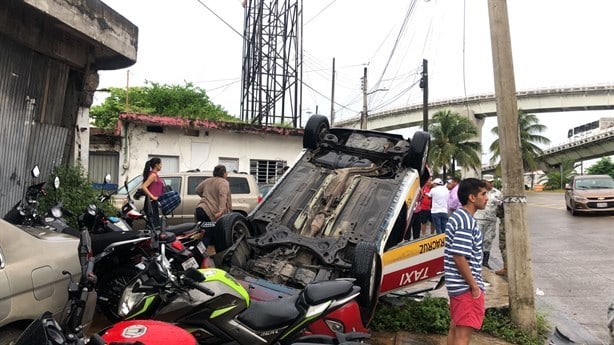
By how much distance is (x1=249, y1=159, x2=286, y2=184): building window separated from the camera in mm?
18500

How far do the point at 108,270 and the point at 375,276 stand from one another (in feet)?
9.06

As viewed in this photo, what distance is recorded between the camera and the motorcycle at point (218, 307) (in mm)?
3117

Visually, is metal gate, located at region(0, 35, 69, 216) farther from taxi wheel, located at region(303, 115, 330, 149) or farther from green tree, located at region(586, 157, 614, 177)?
green tree, located at region(586, 157, 614, 177)

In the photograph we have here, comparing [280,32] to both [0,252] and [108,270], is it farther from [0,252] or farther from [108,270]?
[0,252]

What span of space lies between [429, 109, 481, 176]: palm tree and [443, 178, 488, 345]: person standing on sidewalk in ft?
116

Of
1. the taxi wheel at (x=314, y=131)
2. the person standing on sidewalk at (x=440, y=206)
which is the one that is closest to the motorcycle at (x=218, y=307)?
the taxi wheel at (x=314, y=131)

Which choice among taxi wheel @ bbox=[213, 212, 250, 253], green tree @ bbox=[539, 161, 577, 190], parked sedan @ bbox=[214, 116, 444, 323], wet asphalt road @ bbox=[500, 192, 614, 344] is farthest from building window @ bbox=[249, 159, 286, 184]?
green tree @ bbox=[539, 161, 577, 190]

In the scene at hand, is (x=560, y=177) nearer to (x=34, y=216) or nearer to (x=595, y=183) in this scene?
(x=595, y=183)

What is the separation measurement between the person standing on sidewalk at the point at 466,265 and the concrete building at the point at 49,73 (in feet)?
18.9

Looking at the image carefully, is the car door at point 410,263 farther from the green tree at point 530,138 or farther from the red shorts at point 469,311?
the green tree at point 530,138

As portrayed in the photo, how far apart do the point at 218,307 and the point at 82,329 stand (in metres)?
1.10

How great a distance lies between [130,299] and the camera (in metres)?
3.12

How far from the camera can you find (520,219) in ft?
18.7

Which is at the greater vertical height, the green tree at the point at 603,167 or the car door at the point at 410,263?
the green tree at the point at 603,167
